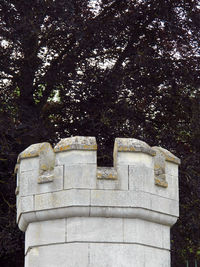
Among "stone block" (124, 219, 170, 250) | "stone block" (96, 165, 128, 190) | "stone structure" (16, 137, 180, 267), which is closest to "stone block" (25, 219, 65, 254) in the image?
"stone structure" (16, 137, 180, 267)

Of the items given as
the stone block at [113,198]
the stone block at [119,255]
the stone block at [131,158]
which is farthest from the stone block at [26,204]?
the stone block at [131,158]

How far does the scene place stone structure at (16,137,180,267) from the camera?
685 cm

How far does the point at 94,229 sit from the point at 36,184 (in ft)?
2.97

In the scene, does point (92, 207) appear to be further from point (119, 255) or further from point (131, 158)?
point (131, 158)

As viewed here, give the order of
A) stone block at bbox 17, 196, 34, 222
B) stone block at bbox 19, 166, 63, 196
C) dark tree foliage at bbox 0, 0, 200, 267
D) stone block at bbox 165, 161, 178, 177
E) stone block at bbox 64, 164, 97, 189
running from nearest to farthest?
stone block at bbox 64, 164, 97, 189 < stone block at bbox 19, 166, 63, 196 < stone block at bbox 17, 196, 34, 222 < stone block at bbox 165, 161, 178, 177 < dark tree foliage at bbox 0, 0, 200, 267

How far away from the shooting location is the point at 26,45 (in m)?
12.4

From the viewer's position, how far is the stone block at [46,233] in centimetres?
696

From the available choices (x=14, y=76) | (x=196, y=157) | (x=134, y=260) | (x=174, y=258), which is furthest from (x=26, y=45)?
(x=134, y=260)

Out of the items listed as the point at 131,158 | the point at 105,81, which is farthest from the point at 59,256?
the point at 105,81

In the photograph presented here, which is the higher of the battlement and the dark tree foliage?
the dark tree foliage

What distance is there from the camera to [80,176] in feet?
22.7

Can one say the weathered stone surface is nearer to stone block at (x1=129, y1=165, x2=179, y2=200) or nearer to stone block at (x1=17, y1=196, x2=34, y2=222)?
stone block at (x1=129, y1=165, x2=179, y2=200)

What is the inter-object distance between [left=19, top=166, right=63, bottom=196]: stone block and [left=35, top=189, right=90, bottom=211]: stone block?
7 centimetres

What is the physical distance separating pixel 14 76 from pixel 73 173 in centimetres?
633
